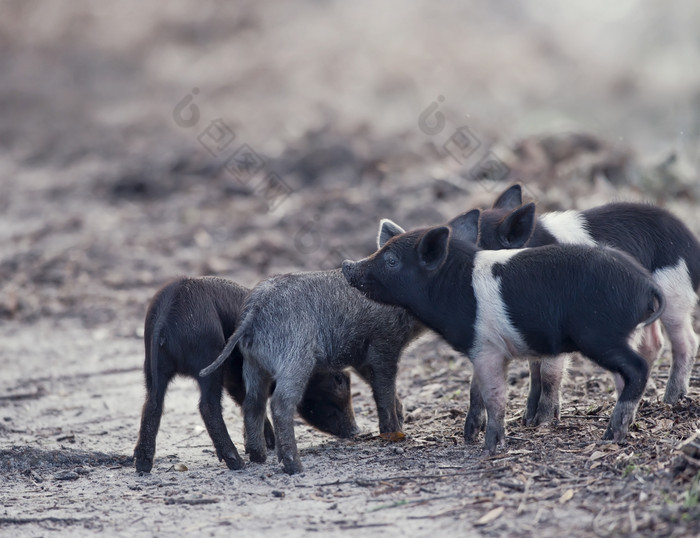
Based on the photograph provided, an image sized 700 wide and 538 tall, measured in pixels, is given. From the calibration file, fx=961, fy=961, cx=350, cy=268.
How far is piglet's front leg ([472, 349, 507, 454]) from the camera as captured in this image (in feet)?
20.1

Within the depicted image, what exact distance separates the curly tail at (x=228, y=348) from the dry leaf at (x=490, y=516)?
2.09 m

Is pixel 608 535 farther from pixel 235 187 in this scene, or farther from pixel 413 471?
pixel 235 187

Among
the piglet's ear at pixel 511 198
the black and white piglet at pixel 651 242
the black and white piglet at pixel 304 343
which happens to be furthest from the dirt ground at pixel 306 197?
the piglet's ear at pixel 511 198

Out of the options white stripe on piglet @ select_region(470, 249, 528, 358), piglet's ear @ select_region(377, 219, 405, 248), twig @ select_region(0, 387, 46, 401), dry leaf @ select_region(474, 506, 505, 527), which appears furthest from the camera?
twig @ select_region(0, 387, 46, 401)

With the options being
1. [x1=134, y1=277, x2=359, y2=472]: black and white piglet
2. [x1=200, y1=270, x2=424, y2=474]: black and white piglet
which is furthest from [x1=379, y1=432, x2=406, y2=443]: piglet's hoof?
[x1=134, y1=277, x2=359, y2=472]: black and white piglet

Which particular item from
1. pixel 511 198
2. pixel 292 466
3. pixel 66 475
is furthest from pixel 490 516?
Answer: pixel 511 198

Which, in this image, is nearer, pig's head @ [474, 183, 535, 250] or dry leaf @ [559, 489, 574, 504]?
dry leaf @ [559, 489, 574, 504]

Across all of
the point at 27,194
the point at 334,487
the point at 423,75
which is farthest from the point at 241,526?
the point at 423,75

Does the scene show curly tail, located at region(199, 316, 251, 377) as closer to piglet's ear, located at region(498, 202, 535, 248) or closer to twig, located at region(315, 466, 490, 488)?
twig, located at region(315, 466, 490, 488)

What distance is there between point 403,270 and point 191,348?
60.2 inches

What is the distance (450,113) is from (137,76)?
1227 centimetres

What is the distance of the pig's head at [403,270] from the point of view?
20.5 ft

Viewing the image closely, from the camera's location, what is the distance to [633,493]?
498 centimetres

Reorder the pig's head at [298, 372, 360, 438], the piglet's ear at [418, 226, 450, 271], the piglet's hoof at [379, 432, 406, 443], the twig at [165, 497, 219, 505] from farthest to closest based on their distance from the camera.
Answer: the pig's head at [298, 372, 360, 438]
the piglet's hoof at [379, 432, 406, 443]
the piglet's ear at [418, 226, 450, 271]
the twig at [165, 497, 219, 505]
